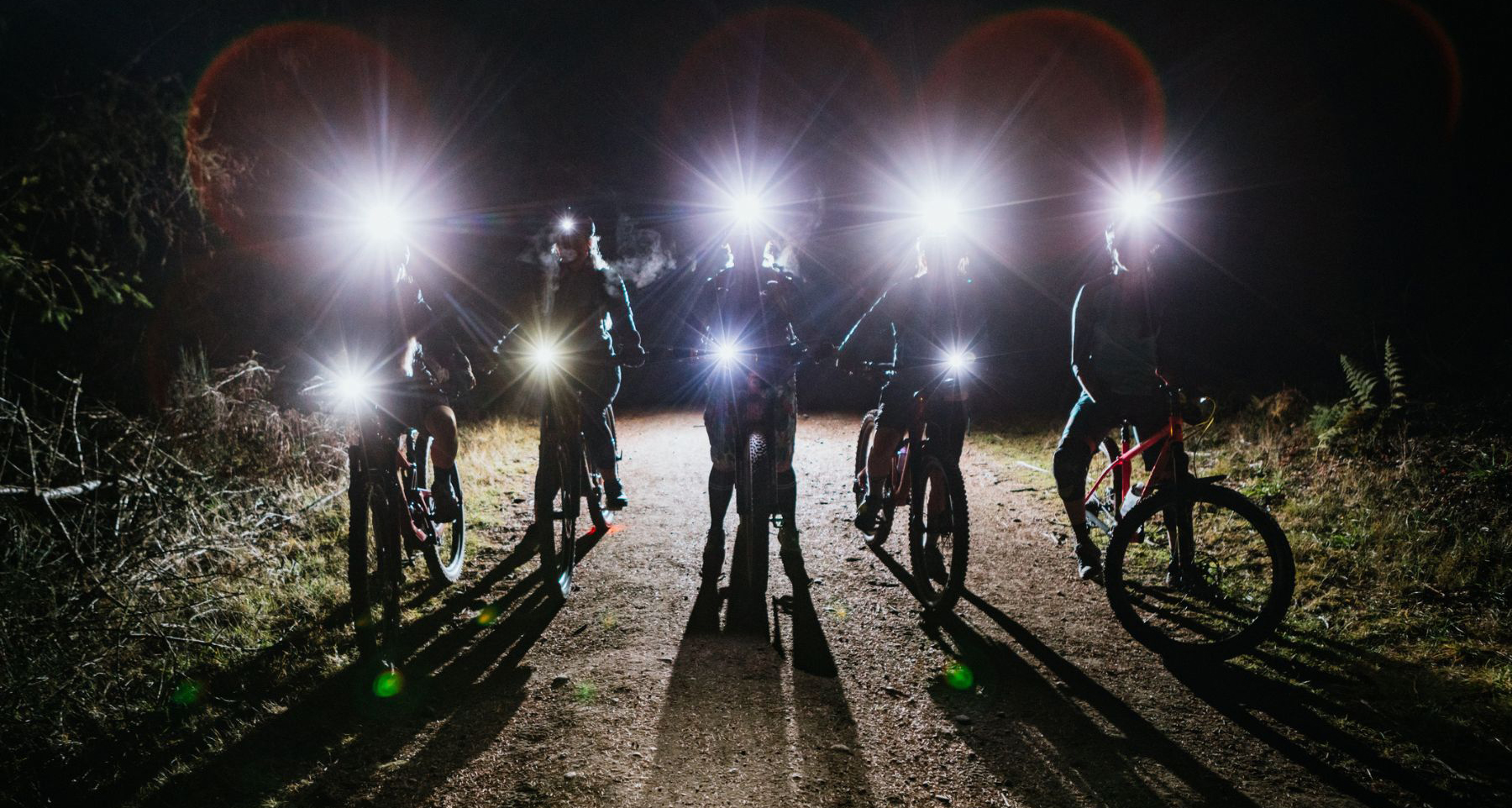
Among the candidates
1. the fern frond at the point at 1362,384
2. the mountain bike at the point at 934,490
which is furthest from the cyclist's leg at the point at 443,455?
the fern frond at the point at 1362,384

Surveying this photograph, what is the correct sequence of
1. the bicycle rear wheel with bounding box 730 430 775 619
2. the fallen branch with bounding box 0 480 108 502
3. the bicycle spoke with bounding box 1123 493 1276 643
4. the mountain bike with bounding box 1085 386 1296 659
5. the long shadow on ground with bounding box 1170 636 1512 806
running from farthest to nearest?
the bicycle rear wheel with bounding box 730 430 775 619 → the bicycle spoke with bounding box 1123 493 1276 643 → the fallen branch with bounding box 0 480 108 502 → the mountain bike with bounding box 1085 386 1296 659 → the long shadow on ground with bounding box 1170 636 1512 806

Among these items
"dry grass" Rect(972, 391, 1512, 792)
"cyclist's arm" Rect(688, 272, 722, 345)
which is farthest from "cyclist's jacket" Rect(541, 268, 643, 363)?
"dry grass" Rect(972, 391, 1512, 792)

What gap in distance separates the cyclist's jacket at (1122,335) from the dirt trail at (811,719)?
5.03 feet

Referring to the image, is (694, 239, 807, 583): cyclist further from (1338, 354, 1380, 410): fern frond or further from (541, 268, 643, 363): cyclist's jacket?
(1338, 354, 1380, 410): fern frond

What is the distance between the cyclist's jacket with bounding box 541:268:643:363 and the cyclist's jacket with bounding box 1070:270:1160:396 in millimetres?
3370

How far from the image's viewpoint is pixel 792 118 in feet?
81.1

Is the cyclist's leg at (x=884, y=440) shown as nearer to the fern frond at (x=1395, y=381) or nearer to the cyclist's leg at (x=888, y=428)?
the cyclist's leg at (x=888, y=428)

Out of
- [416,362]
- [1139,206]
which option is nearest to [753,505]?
[416,362]

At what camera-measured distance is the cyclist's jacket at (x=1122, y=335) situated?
14.2ft

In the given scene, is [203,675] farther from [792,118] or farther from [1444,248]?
[792,118]


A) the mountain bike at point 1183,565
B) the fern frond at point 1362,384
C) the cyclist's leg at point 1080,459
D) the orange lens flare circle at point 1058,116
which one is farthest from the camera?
the orange lens flare circle at point 1058,116

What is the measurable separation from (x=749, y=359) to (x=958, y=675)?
2.47 meters

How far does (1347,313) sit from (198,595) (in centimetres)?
1642

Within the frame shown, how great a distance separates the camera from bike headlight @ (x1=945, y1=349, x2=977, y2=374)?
4.72 m
